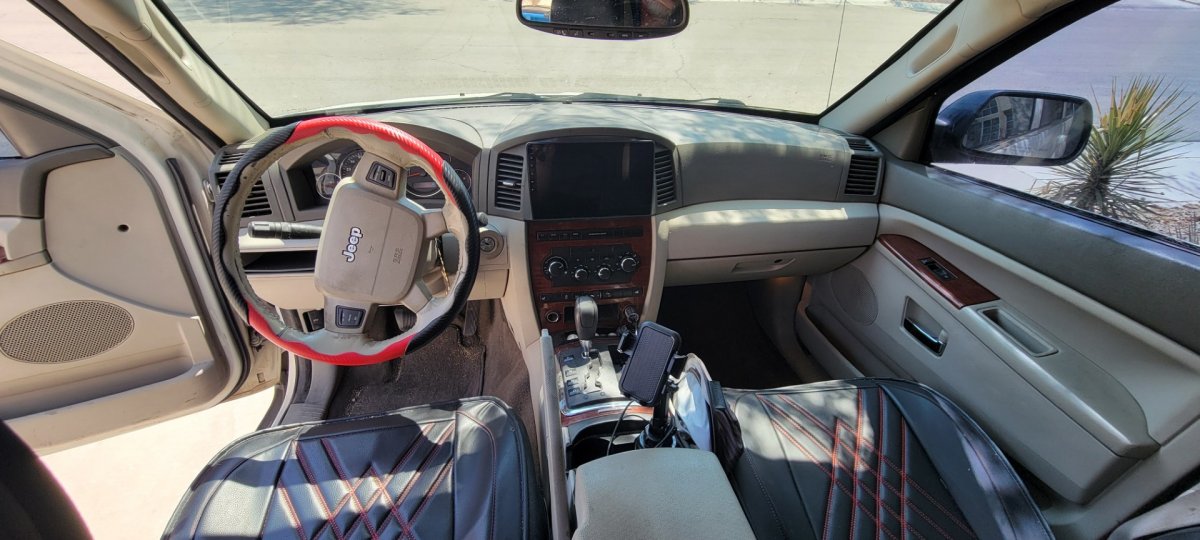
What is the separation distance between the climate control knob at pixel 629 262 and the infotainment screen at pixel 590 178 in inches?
5.9

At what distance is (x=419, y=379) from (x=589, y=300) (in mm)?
1119

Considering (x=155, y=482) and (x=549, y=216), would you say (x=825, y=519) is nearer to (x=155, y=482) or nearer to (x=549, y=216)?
(x=549, y=216)

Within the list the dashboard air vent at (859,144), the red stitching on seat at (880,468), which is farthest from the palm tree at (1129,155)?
the red stitching on seat at (880,468)

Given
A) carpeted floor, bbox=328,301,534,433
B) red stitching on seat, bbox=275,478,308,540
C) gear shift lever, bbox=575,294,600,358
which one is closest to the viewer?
red stitching on seat, bbox=275,478,308,540

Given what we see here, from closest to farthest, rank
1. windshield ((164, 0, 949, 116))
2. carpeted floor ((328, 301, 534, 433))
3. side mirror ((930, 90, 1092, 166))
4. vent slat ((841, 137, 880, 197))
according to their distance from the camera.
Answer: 1. side mirror ((930, 90, 1092, 166))
2. windshield ((164, 0, 949, 116))
3. vent slat ((841, 137, 880, 197))
4. carpeted floor ((328, 301, 534, 433))

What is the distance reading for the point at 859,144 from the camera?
230 centimetres

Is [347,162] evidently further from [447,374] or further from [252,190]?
[447,374]

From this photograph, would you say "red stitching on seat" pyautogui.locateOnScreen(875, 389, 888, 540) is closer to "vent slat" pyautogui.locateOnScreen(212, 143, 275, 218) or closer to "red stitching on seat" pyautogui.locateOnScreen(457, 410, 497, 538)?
"red stitching on seat" pyautogui.locateOnScreen(457, 410, 497, 538)

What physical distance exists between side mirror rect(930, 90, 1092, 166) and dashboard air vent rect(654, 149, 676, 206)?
101 centimetres

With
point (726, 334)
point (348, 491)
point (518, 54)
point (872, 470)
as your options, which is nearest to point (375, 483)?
point (348, 491)

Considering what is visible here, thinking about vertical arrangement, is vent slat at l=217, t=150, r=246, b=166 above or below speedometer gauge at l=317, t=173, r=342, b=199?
above

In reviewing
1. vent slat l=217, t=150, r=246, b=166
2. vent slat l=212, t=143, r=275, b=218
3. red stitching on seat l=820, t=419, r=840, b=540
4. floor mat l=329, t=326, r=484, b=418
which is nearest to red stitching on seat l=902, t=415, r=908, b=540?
red stitching on seat l=820, t=419, r=840, b=540

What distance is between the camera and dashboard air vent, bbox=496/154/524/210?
75.7 inches

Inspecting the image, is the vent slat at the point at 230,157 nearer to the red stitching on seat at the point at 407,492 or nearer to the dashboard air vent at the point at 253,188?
the dashboard air vent at the point at 253,188
